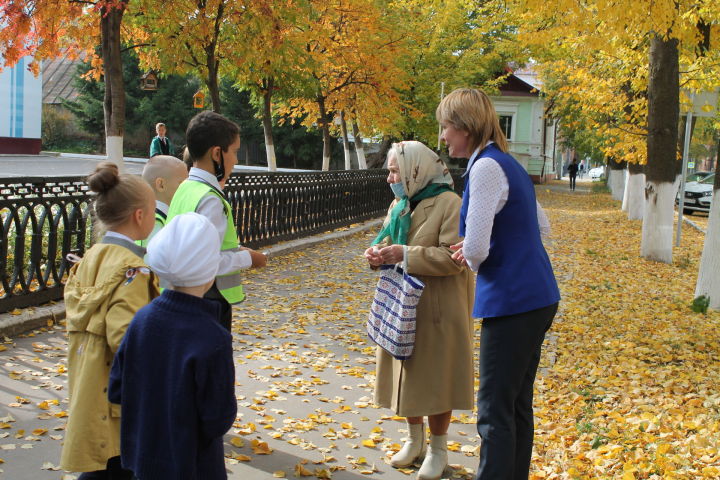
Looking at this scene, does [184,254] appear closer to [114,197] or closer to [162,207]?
[114,197]

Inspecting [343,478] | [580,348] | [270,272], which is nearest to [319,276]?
[270,272]

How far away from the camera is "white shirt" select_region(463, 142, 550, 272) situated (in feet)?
10.3

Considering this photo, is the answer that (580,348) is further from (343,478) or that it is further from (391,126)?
(391,126)

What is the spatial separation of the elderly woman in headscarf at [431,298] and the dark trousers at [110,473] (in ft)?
4.99

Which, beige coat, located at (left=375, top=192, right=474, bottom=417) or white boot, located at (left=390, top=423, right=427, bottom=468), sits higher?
beige coat, located at (left=375, top=192, right=474, bottom=417)

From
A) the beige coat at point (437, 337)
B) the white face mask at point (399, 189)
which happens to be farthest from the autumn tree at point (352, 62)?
the beige coat at point (437, 337)

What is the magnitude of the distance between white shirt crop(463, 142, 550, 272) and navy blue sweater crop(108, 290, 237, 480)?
1209 millimetres

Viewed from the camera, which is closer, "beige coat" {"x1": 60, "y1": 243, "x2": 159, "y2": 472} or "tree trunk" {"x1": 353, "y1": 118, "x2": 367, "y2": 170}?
"beige coat" {"x1": 60, "y1": 243, "x2": 159, "y2": 472}

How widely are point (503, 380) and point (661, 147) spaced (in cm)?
1128

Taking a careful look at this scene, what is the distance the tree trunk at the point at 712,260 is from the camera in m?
8.64

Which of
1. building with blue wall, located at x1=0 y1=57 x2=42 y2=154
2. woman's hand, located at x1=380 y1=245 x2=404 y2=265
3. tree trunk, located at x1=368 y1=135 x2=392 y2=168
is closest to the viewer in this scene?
woman's hand, located at x1=380 y1=245 x2=404 y2=265

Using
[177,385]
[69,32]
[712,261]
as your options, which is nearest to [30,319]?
[177,385]

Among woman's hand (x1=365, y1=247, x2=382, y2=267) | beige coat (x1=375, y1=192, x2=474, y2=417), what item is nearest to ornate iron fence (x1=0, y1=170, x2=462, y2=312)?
woman's hand (x1=365, y1=247, x2=382, y2=267)

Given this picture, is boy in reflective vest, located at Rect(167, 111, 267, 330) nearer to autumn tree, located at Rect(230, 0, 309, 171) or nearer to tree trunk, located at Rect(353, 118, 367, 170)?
autumn tree, located at Rect(230, 0, 309, 171)
